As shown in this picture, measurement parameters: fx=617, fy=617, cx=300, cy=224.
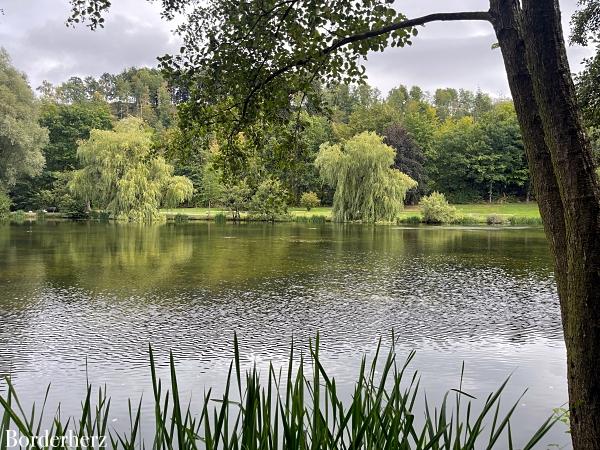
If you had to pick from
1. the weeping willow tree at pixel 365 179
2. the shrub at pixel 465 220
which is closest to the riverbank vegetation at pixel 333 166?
the weeping willow tree at pixel 365 179

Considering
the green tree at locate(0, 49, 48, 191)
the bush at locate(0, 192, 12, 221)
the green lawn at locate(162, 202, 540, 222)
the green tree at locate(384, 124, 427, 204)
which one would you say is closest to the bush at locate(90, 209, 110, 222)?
the green lawn at locate(162, 202, 540, 222)

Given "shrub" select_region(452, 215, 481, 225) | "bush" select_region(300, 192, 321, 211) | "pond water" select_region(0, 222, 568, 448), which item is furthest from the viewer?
"bush" select_region(300, 192, 321, 211)

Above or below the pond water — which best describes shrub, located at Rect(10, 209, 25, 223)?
above

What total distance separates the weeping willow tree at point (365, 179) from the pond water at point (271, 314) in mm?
12277

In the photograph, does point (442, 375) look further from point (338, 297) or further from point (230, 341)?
point (338, 297)

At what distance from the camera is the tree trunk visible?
2.05m

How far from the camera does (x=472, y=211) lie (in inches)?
1640

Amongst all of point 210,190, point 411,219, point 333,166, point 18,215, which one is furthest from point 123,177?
point 411,219

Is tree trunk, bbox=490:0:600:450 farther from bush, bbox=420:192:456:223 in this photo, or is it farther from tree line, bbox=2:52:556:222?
bush, bbox=420:192:456:223

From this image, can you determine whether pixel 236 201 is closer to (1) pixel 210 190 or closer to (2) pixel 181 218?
(2) pixel 181 218

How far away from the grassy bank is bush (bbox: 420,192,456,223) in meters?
0.58

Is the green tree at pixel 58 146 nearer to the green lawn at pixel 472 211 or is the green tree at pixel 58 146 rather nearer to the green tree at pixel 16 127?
the green lawn at pixel 472 211

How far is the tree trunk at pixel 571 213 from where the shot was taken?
2055 millimetres

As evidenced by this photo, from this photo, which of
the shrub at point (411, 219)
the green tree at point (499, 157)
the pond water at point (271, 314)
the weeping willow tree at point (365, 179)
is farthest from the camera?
the green tree at point (499, 157)
